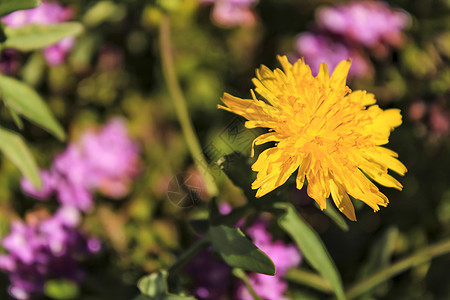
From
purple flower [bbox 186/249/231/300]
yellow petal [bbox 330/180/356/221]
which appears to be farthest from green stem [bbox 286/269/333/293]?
yellow petal [bbox 330/180/356/221]

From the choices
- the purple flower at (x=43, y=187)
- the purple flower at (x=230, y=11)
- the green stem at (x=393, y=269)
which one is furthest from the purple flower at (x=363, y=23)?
the purple flower at (x=43, y=187)

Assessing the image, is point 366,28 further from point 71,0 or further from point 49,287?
point 49,287

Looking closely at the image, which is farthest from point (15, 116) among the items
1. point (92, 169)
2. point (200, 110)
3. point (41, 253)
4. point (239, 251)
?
point (200, 110)

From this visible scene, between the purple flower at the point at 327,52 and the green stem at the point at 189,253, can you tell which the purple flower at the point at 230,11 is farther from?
the green stem at the point at 189,253

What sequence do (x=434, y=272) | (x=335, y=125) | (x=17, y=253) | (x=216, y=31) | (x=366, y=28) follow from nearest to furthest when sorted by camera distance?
(x=335, y=125), (x=17, y=253), (x=434, y=272), (x=366, y=28), (x=216, y=31)

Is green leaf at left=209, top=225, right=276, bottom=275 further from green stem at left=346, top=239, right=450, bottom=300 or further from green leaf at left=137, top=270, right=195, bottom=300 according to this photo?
green stem at left=346, top=239, right=450, bottom=300

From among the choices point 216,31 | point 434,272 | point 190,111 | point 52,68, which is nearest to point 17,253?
point 52,68

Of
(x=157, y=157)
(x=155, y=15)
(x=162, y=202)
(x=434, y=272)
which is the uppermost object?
(x=155, y=15)
